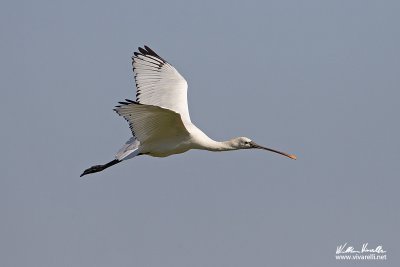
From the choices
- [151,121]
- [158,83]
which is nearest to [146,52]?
[158,83]

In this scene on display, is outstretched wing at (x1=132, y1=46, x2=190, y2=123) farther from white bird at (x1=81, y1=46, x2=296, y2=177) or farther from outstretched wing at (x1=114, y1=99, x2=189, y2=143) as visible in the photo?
outstretched wing at (x1=114, y1=99, x2=189, y2=143)

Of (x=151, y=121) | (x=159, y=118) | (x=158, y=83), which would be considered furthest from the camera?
(x=158, y=83)

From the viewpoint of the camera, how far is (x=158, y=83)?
63.9 feet

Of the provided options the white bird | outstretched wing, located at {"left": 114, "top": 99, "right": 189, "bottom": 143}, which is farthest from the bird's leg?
outstretched wing, located at {"left": 114, "top": 99, "right": 189, "bottom": 143}

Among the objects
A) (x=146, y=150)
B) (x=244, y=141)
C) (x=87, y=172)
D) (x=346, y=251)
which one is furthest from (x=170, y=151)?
(x=346, y=251)

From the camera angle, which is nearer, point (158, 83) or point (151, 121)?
point (151, 121)

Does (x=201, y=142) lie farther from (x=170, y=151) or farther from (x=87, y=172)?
(x=87, y=172)

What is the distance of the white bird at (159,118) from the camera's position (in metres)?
15.3

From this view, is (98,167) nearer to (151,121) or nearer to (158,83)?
(158,83)

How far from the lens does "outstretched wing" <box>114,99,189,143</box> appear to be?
48.1 ft

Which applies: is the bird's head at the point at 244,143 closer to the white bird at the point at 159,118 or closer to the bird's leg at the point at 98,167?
the white bird at the point at 159,118

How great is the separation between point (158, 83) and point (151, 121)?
3.88 metres

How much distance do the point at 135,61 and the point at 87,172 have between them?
3.05 metres

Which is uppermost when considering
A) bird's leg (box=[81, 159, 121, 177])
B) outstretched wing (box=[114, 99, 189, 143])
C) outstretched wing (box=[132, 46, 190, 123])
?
outstretched wing (box=[132, 46, 190, 123])
